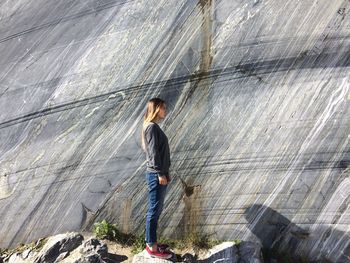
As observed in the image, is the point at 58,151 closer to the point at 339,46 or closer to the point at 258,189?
the point at 258,189

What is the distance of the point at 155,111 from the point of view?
4.98 m

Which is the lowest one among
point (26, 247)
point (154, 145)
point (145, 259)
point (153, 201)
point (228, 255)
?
point (26, 247)

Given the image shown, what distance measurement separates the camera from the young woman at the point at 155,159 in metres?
4.87

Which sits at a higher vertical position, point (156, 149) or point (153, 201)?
point (156, 149)

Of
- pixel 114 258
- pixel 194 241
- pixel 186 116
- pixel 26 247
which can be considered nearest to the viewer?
pixel 114 258

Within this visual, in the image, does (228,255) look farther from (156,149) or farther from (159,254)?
(156,149)

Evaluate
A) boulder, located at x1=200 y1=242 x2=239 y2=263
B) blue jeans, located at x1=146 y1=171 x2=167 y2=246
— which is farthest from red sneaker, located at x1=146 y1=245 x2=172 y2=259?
boulder, located at x1=200 y1=242 x2=239 y2=263

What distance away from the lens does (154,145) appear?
486 cm

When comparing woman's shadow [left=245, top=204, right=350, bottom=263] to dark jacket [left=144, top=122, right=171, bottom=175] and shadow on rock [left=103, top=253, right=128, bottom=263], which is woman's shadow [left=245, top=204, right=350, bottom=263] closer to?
dark jacket [left=144, top=122, right=171, bottom=175]

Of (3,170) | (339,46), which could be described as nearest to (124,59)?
(3,170)

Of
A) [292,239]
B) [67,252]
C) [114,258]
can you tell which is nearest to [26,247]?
[67,252]

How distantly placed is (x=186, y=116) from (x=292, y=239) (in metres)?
1.84

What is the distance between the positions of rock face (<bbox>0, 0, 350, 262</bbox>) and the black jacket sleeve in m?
0.98

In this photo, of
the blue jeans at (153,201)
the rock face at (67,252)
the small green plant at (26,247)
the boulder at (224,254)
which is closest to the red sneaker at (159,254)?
the blue jeans at (153,201)
